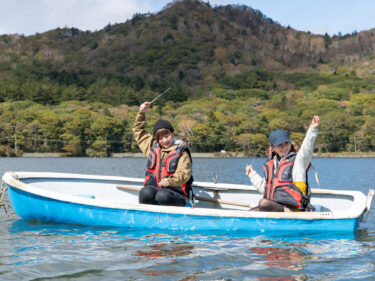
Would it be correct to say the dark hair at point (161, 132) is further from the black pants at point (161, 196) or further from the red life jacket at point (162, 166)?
the black pants at point (161, 196)

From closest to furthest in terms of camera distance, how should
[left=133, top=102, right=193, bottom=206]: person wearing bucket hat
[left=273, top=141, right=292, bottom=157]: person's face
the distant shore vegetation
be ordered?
[left=273, top=141, right=292, bottom=157]: person's face, [left=133, top=102, right=193, bottom=206]: person wearing bucket hat, the distant shore vegetation

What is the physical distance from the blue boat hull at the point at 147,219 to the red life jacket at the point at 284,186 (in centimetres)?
27

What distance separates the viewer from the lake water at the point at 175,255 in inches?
191

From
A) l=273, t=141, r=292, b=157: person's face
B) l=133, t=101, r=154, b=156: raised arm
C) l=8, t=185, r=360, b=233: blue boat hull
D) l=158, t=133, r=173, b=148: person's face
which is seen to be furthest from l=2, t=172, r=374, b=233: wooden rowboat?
l=133, t=101, r=154, b=156: raised arm

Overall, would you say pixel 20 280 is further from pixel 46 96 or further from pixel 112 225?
pixel 46 96

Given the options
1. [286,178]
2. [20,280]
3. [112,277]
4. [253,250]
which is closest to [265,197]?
[286,178]

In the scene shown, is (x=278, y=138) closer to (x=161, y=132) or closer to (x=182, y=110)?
(x=161, y=132)

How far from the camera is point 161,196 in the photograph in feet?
22.3

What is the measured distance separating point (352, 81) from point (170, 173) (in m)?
183

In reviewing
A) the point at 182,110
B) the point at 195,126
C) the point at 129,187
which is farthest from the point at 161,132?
the point at 182,110

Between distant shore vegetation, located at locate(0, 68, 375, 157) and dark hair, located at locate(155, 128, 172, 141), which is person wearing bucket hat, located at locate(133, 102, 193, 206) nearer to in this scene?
dark hair, located at locate(155, 128, 172, 141)

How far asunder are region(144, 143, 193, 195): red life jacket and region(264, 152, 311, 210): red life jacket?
4.17ft

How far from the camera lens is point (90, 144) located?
321ft

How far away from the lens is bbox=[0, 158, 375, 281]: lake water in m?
4.84
